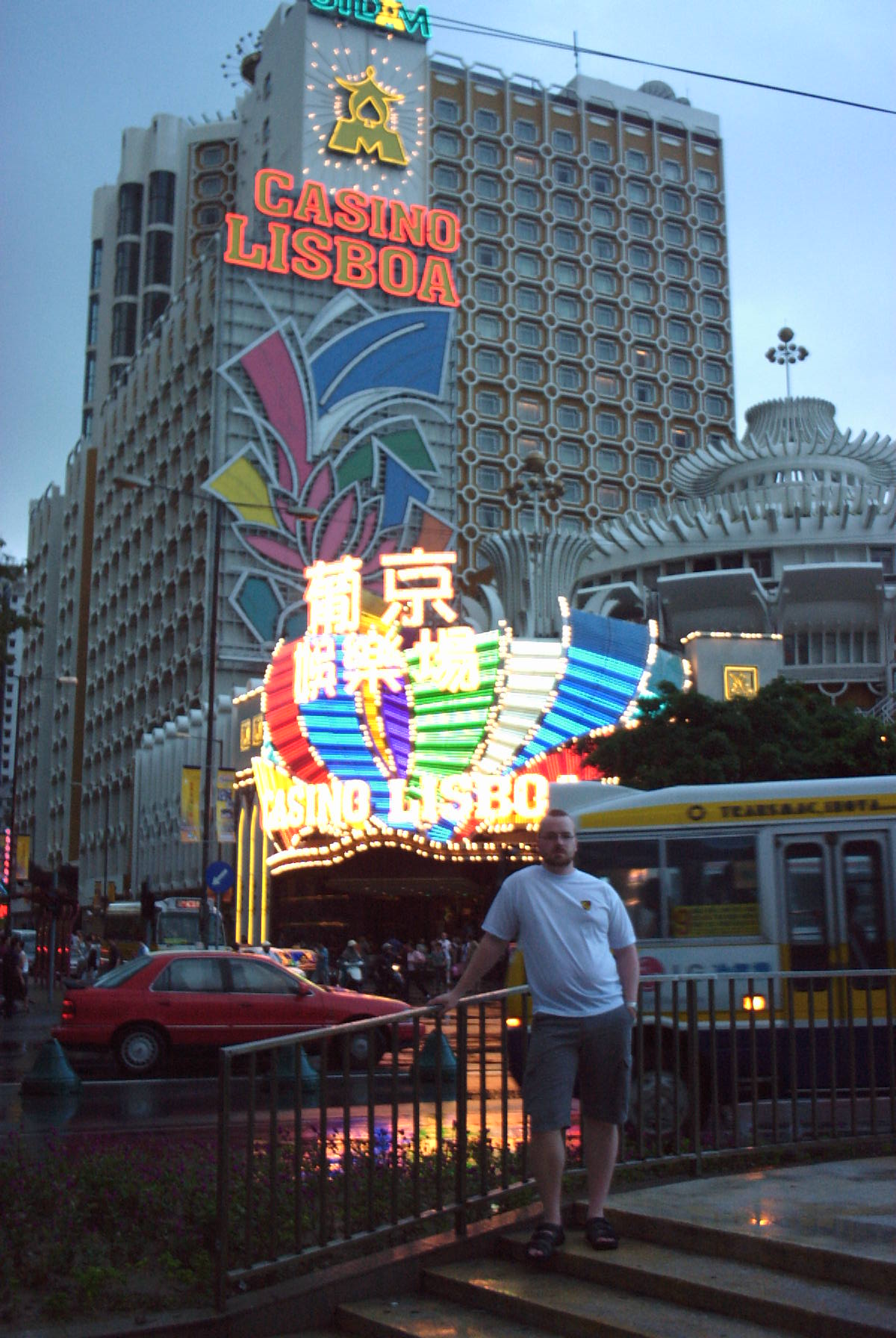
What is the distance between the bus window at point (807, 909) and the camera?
1254 centimetres

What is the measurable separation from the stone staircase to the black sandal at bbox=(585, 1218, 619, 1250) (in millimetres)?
47

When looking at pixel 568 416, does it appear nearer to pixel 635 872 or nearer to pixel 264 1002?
pixel 264 1002

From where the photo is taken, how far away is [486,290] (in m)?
108

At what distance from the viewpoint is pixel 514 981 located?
41.3 ft

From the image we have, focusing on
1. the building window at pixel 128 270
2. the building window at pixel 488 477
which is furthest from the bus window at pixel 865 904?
the building window at pixel 128 270

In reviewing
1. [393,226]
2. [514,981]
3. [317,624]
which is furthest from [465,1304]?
[393,226]

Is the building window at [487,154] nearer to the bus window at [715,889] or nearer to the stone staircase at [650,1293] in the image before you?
the bus window at [715,889]

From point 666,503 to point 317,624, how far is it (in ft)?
230

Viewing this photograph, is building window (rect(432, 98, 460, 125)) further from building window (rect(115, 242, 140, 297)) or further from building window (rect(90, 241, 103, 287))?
building window (rect(90, 241, 103, 287))

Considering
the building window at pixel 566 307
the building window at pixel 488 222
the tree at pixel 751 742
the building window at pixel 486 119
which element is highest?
the building window at pixel 486 119

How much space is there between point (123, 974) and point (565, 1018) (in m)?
12.6

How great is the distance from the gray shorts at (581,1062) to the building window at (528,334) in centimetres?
10492

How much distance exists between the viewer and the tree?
32.4 meters

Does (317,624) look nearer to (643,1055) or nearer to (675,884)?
(675,884)
